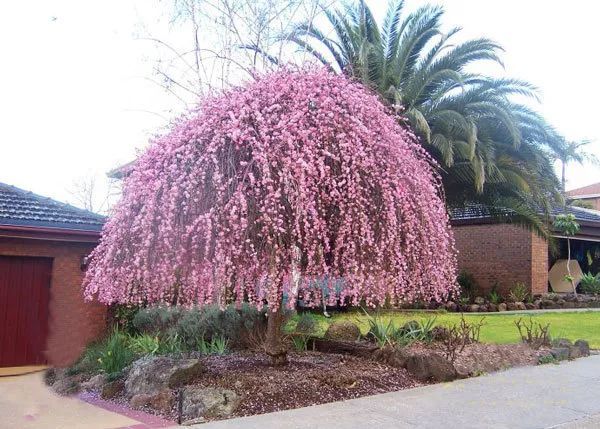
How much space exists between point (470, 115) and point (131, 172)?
992cm

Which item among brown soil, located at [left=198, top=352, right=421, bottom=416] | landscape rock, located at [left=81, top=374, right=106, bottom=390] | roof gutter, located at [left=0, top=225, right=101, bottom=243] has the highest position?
roof gutter, located at [left=0, top=225, right=101, bottom=243]

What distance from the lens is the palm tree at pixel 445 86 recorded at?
1466cm

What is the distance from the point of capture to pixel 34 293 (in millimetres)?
9672

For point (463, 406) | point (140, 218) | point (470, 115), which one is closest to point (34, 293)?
point (140, 218)

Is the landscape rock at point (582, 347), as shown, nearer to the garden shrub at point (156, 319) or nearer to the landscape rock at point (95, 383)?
the garden shrub at point (156, 319)

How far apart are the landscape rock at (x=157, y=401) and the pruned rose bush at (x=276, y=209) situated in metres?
1.09

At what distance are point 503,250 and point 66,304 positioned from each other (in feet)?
53.7

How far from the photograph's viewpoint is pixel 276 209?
653 cm

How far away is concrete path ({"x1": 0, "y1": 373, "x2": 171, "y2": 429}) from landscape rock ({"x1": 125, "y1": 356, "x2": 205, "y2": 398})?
0.48 meters

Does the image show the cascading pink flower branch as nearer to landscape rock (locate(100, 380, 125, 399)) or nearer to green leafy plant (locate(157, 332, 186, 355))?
landscape rock (locate(100, 380, 125, 399))

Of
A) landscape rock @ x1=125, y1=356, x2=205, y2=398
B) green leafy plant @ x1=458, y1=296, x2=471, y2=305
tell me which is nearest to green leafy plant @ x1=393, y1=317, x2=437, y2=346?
landscape rock @ x1=125, y1=356, x2=205, y2=398

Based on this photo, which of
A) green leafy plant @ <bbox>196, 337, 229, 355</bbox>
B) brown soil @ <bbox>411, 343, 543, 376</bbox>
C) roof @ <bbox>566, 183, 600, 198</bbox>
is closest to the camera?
brown soil @ <bbox>411, 343, 543, 376</bbox>

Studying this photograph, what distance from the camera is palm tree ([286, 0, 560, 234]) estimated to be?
14664 millimetres

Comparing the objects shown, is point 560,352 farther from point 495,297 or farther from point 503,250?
point 503,250
